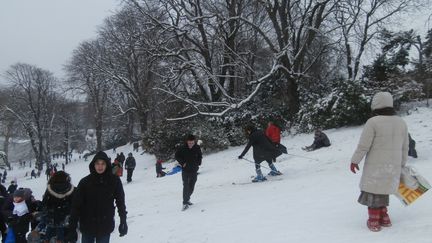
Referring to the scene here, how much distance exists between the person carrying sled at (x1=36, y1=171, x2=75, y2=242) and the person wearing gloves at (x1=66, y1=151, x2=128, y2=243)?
4.93 ft

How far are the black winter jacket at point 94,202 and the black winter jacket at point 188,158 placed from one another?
479 cm

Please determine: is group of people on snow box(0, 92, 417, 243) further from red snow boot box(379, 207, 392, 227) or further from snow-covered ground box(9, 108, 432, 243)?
snow-covered ground box(9, 108, 432, 243)

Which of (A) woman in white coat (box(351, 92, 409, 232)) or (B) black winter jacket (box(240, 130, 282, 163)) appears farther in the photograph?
(B) black winter jacket (box(240, 130, 282, 163))

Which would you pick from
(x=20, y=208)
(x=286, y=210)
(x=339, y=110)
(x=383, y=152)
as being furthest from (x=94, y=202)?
(x=339, y=110)

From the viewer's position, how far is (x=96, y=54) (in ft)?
147

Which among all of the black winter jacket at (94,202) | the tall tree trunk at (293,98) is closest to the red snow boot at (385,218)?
the black winter jacket at (94,202)

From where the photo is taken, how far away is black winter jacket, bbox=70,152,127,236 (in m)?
5.12

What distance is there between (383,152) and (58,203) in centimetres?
474

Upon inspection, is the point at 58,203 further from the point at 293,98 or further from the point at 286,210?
the point at 293,98

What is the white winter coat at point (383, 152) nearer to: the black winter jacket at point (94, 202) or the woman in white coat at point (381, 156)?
the woman in white coat at point (381, 156)

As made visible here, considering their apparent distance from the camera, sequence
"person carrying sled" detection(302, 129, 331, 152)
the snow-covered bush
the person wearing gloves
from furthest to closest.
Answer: the snow-covered bush
"person carrying sled" detection(302, 129, 331, 152)
the person wearing gloves

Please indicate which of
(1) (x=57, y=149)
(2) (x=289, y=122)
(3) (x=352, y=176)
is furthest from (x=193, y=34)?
(1) (x=57, y=149)

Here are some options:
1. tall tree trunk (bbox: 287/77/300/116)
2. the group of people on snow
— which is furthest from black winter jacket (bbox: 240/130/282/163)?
tall tree trunk (bbox: 287/77/300/116)

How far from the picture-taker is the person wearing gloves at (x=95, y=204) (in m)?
5.12
